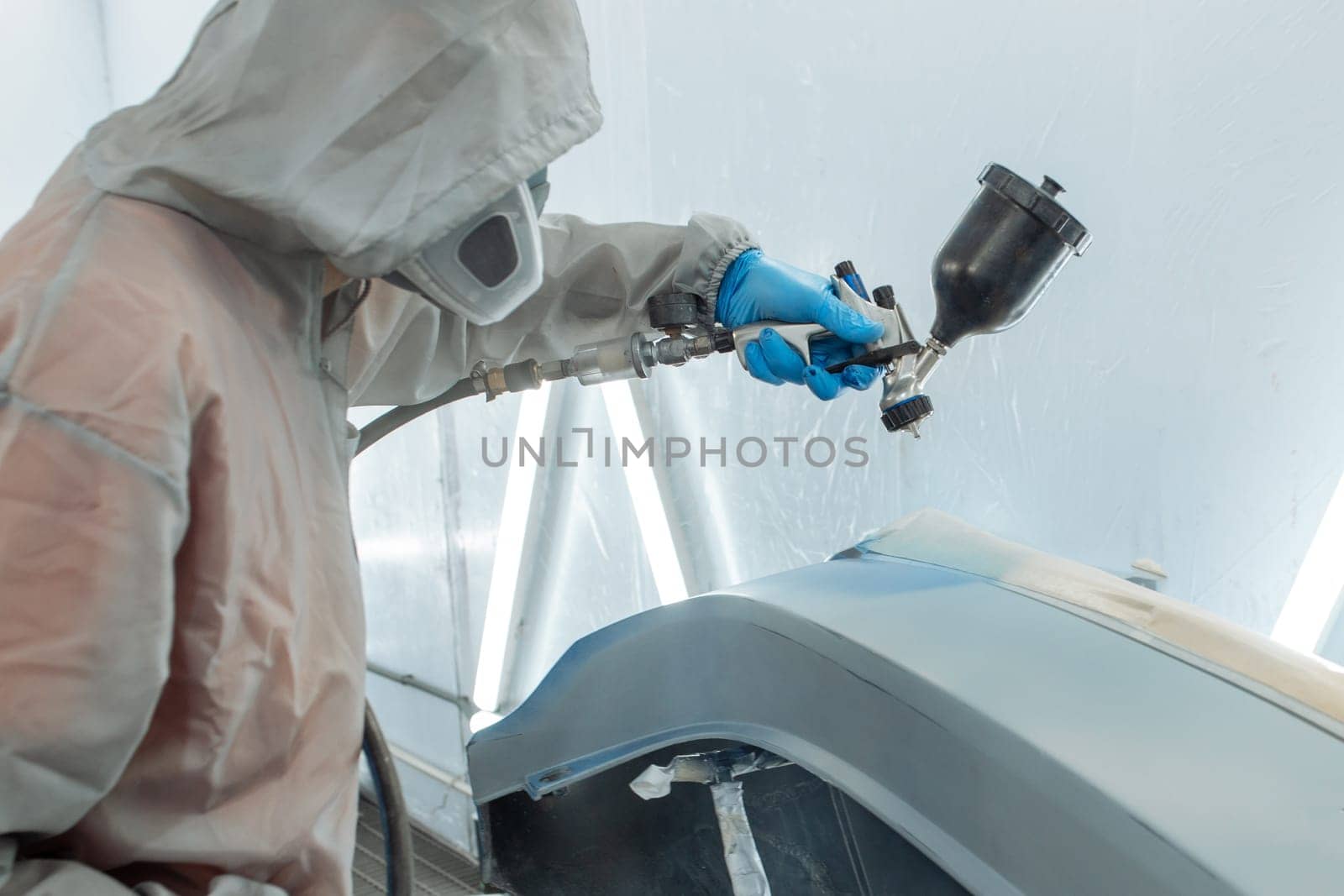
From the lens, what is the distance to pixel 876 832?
0.82 meters

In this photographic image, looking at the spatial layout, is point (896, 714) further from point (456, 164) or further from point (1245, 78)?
point (1245, 78)

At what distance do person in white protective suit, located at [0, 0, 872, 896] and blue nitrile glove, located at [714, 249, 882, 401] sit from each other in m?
0.36

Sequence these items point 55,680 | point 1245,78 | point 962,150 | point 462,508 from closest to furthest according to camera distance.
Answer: point 55,680 → point 1245,78 → point 962,150 → point 462,508

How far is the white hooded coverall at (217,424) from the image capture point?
0.53 meters

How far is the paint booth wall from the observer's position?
102 cm

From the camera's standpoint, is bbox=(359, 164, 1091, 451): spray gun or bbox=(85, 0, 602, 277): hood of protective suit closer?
bbox=(85, 0, 602, 277): hood of protective suit

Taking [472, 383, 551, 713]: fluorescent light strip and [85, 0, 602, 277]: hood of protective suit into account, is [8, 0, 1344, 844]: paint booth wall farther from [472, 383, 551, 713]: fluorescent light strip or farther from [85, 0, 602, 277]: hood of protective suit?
[85, 0, 602, 277]: hood of protective suit

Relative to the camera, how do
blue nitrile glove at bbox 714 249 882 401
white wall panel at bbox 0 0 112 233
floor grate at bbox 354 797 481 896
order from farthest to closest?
white wall panel at bbox 0 0 112 233, floor grate at bbox 354 797 481 896, blue nitrile glove at bbox 714 249 882 401

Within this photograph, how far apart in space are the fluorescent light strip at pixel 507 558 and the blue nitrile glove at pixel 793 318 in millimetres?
747

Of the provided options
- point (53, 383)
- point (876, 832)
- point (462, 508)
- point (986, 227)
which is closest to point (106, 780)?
point (53, 383)

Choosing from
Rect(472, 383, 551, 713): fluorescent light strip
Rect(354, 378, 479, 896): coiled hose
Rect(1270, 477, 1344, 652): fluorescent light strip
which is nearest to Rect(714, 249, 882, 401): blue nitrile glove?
Rect(354, 378, 479, 896): coiled hose

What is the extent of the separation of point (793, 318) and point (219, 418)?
618mm

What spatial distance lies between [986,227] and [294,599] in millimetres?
691

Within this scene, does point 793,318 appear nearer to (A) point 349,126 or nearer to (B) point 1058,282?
(B) point 1058,282
